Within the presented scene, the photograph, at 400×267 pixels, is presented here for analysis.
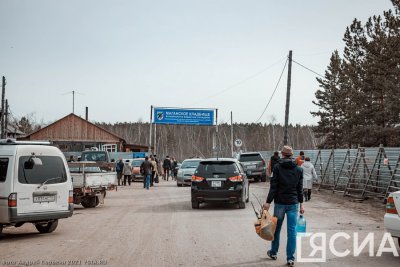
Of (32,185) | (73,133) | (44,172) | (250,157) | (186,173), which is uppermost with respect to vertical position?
(73,133)

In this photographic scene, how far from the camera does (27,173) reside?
11.3 meters

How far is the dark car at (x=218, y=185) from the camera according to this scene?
1708 cm

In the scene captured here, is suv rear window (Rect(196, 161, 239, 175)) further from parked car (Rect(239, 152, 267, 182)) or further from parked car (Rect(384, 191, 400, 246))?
parked car (Rect(239, 152, 267, 182))

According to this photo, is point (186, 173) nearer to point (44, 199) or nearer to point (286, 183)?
point (44, 199)

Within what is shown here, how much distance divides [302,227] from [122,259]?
328 cm

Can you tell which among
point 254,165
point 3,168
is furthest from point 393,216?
point 254,165

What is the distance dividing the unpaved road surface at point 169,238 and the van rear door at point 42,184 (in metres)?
0.71

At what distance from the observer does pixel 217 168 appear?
1747 centimetres

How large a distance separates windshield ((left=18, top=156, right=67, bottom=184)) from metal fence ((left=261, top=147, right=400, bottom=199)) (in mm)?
11310

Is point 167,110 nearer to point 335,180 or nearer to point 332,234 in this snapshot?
point 335,180

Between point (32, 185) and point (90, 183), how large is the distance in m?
6.47

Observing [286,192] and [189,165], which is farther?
[189,165]

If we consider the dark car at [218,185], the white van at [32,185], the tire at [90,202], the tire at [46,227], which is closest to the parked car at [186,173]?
the tire at [90,202]

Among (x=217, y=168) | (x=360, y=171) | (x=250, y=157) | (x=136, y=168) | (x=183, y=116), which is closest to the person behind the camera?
(x=217, y=168)
